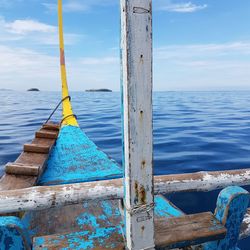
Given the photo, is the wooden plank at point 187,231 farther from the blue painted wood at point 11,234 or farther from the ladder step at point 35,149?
the ladder step at point 35,149

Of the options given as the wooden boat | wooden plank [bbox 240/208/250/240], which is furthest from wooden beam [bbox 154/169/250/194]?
wooden plank [bbox 240/208/250/240]

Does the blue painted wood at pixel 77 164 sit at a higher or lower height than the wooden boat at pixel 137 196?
lower

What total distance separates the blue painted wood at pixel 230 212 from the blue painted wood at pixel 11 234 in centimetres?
135

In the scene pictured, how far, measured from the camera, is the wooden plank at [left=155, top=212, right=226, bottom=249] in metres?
1.57

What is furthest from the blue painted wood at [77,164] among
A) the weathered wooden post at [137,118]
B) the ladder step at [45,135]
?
the weathered wooden post at [137,118]

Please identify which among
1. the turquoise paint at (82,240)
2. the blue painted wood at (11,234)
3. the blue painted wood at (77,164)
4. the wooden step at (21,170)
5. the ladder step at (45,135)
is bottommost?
the blue painted wood at (77,164)

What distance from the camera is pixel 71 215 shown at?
3137mm

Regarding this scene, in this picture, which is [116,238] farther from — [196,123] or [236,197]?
[196,123]

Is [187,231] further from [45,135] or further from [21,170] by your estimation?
[45,135]

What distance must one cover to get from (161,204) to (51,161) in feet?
9.51

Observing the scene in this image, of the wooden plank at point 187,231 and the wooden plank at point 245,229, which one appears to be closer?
the wooden plank at point 187,231

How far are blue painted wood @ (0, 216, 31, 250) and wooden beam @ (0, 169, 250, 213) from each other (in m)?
0.14

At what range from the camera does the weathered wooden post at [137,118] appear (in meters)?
1.19

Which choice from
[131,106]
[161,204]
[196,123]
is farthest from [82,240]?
[196,123]
